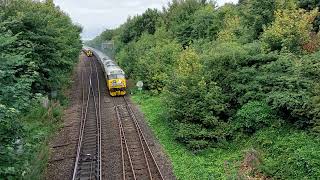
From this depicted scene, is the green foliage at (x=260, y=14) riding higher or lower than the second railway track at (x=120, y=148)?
higher

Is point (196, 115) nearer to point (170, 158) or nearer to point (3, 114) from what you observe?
point (170, 158)

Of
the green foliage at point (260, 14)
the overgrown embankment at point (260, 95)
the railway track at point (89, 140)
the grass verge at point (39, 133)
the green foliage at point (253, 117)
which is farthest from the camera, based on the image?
the green foliage at point (260, 14)

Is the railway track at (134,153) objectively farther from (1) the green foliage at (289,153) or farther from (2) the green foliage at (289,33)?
(2) the green foliage at (289,33)

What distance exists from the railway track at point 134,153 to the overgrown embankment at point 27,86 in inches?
163

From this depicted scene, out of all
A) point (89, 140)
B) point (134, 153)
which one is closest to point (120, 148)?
point (134, 153)

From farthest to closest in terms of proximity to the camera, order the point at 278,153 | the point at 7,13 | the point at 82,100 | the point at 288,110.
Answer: the point at 82,100 → the point at 7,13 → the point at 288,110 → the point at 278,153

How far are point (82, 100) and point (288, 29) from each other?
19.7 m

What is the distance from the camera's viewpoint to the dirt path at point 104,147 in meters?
18.5

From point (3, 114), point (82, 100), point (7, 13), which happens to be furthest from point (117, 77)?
point (3, 114)

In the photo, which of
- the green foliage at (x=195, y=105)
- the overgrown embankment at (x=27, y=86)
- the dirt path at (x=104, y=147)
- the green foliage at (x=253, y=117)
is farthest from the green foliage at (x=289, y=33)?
the overgrown embankment at (x=27, y=86)

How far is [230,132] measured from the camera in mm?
20234

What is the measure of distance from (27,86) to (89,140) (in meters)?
9.52

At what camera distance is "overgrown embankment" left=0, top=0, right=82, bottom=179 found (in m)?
12.4

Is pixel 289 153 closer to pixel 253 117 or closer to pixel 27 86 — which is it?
pixel 253 117
